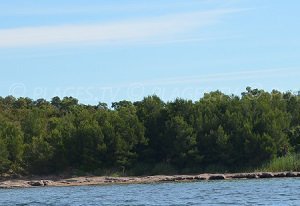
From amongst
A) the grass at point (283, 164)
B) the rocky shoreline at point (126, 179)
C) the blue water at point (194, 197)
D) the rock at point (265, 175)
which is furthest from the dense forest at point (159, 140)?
the blue water at point (194, 197)

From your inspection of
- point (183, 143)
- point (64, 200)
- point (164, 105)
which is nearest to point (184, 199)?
point (64, 200)

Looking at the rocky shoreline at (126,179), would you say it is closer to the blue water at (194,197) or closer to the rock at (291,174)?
the rock at (291,174)

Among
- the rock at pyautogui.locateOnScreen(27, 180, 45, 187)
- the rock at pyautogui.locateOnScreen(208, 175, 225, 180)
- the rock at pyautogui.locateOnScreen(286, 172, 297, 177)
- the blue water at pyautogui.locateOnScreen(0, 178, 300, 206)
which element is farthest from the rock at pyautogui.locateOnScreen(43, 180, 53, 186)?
the rock at pyautogui.locateOnScreen(286, 172, 297, 177)

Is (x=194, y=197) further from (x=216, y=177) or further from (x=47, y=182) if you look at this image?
(x=47, y=182)

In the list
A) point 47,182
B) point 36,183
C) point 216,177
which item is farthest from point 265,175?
point 36,183

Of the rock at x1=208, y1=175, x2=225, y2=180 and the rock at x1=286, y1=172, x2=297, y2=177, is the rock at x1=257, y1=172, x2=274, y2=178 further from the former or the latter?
the rock at x1=208, y1=175, x2=225, y2=180

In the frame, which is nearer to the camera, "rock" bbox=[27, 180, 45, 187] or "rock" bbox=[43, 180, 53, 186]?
"rock" bbox=[27, 180, 45, 187]

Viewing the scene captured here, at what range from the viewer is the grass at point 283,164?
95.1 metres

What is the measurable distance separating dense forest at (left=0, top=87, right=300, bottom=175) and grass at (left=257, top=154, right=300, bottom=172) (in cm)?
115

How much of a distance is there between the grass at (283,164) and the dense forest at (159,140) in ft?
3.77

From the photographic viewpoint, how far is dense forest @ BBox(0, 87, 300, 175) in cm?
9900

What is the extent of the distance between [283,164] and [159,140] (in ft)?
55.1

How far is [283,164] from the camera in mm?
95438

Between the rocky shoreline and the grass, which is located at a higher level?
the grass
